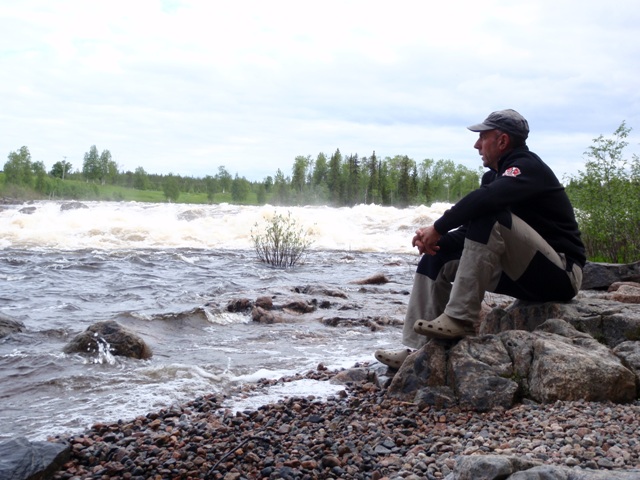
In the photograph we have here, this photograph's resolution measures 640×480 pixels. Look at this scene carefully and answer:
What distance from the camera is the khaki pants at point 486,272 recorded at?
4.25 metres

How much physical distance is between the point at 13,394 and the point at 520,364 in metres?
4.23

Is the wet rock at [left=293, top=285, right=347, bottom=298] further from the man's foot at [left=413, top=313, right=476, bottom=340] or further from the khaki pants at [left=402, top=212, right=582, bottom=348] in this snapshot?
the man's foot at [left=413, top=313, right=476, bottom=340]

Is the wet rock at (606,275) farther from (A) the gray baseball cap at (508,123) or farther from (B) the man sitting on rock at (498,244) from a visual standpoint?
(A) the gray baseball cap at (508,123)

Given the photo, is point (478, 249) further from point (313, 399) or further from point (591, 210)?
point (591, 210)

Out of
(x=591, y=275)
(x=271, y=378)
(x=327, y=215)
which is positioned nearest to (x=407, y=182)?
(x=327, y=215)

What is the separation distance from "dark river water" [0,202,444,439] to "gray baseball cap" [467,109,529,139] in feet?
8.17

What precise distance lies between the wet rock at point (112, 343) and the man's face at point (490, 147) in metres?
4.20

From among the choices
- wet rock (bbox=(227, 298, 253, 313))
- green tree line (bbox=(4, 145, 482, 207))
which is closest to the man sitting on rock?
wet rock (bbox=(227, 298, 253, 313))

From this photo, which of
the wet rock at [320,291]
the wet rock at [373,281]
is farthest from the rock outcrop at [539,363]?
the wet rock at [373,281]

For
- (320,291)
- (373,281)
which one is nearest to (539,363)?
(320,291)

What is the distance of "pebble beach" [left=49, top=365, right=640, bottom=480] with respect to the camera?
10.7ft

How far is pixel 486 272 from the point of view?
4.26 meters

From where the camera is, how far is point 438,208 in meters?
37.5

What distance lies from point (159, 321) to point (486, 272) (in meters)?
5.94
